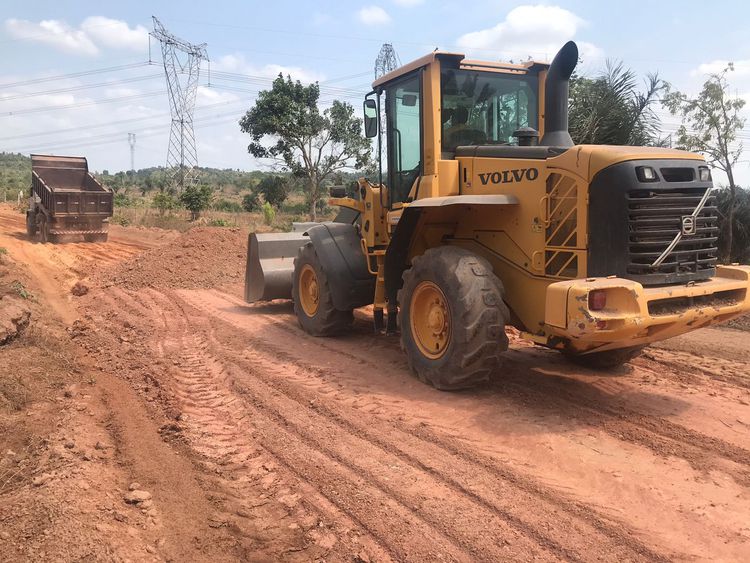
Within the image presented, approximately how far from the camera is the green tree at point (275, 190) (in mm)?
35094

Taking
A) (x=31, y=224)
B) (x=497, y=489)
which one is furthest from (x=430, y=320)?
(x=31, y=224)

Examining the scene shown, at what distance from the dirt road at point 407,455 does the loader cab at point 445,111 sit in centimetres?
211

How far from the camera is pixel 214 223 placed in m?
24.0

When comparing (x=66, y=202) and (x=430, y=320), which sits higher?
(x=66, y=202)

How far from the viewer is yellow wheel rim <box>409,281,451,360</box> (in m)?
5.45

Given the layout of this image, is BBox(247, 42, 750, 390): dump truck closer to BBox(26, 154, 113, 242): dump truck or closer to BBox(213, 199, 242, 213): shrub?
BBox(26, 154, 113, 242): dump truck

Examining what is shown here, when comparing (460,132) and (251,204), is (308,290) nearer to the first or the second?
(460,132)

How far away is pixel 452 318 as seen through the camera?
5180mm

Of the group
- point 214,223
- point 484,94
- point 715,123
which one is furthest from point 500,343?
point 214,223

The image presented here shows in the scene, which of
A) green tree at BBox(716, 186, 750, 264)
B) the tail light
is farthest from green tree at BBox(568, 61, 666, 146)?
the tail light

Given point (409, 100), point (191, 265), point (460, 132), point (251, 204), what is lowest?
point (191, 265)

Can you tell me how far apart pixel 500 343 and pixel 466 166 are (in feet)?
6.15

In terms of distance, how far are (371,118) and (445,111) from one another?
1176 mm

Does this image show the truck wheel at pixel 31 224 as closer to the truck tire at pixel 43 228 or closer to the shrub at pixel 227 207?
the truck tire at pixel 43 228
